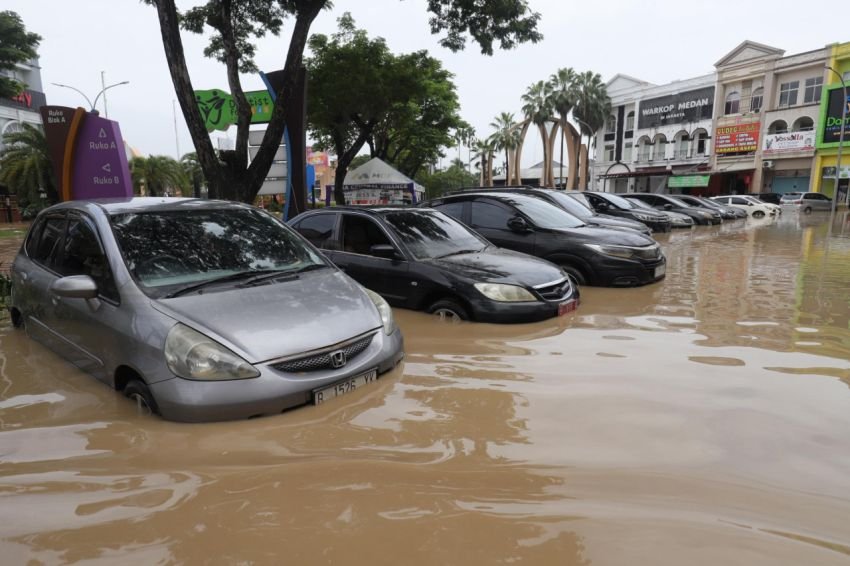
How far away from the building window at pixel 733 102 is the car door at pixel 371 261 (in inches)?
1867

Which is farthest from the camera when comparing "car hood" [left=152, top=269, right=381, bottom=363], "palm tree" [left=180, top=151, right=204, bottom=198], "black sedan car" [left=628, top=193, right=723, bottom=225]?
"palm tree" [left=180, top=151, right=204, bottom=198]

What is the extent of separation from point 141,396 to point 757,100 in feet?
164

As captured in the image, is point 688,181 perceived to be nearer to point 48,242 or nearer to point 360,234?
point 360,234

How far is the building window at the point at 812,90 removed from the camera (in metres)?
38.8

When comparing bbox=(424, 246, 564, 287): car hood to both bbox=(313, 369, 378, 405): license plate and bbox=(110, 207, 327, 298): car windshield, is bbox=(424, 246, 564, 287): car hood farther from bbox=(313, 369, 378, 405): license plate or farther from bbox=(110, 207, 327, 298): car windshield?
bbox=(313, 369, 378, 405): license plate

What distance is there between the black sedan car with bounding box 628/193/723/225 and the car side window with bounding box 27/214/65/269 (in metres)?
21.1

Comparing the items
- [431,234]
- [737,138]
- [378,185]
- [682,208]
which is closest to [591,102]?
[737,138]

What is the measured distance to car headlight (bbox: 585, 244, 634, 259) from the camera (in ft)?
24.3

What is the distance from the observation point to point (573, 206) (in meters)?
11.1

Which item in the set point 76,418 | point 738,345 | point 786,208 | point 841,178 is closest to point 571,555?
point 76,418

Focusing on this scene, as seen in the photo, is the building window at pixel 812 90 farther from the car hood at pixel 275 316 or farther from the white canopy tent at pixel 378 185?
the car hood at pixel 275 316

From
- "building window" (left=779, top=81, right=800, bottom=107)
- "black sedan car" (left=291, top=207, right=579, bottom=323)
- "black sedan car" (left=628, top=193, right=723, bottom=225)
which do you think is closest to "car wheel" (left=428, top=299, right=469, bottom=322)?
"black sedan car" (left=291, top=207, right=579, bottom=323)

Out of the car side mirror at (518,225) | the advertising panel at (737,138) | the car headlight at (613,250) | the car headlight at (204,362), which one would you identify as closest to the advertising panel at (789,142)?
the advertising panel at (737,138)

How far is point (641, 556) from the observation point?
6.81ft
